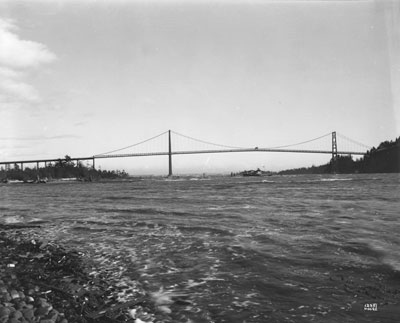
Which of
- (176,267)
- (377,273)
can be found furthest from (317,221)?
(176,267)

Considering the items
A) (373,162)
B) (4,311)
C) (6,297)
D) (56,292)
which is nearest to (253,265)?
(56,292)

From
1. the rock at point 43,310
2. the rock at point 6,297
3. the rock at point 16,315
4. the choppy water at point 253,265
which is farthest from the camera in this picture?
the choppy water at point 253,265

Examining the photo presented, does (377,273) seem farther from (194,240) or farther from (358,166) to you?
(358,166)

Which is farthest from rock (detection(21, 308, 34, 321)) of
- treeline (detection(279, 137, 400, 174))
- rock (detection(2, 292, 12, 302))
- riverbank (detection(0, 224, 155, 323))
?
treeline (detection(279, 137, 400, 174))

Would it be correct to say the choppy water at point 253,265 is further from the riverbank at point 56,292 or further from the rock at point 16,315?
the rock at point 16,315

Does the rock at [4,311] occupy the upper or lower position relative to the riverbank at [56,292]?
upper

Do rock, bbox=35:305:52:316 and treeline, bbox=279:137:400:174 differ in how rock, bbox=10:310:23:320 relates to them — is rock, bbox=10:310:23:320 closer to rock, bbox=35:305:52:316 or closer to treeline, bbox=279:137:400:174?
rock, bbox=35:305:52:316

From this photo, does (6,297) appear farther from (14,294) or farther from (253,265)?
(253,265)

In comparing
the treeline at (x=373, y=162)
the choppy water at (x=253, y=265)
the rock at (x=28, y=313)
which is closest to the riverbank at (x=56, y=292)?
the rock at (x=28, y=313)
